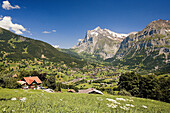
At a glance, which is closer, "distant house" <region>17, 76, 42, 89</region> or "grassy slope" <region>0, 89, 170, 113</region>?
"grassy slope" <region>0, 89, 170, 113</region>

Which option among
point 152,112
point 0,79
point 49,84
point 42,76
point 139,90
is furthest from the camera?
point 42,76

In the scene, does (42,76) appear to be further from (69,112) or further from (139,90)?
(69,112)

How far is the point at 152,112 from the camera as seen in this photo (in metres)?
15.2

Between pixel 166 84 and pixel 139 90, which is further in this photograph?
pixel 139 90

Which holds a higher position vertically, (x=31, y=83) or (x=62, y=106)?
(x=62, y=106)

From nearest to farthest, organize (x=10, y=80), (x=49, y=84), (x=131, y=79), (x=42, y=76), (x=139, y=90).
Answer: (x=10, y=80), (x=139, y=90), (x=131, y=79), (x=49, y=84), (x=42, y=76)

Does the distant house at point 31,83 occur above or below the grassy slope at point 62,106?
below

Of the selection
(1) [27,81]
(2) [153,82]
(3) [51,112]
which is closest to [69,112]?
(3) [51,112]

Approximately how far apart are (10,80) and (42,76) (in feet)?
255

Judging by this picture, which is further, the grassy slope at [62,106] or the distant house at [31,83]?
the distant house at [31,83]

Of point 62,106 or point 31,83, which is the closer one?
point 62,106

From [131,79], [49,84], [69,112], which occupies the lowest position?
[49,84]

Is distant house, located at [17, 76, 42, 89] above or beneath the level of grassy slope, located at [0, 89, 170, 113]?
beneath

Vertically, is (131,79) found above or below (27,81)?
above
